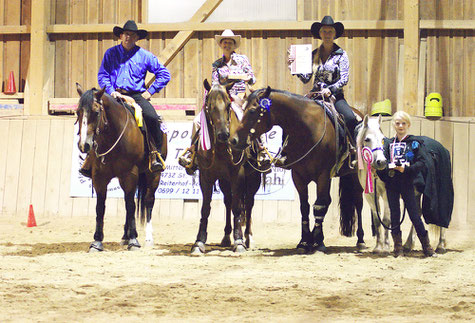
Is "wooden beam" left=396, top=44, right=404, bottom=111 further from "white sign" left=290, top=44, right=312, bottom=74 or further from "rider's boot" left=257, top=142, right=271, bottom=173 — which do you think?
"rider's boot" left=257, top=142, right=271, bottom=173

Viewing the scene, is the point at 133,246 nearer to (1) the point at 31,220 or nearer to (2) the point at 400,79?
(1) the point at 31,220

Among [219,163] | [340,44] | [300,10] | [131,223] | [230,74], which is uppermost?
[300,10]

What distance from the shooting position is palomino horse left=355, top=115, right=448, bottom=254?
773 cm

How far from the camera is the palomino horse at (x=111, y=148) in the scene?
8.01 m

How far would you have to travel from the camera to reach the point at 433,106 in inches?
508

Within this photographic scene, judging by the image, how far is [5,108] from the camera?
14516mm

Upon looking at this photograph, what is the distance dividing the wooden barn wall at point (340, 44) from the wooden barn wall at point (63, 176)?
3.80 feet

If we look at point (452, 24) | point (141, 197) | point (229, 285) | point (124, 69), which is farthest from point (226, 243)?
point (452, 24)

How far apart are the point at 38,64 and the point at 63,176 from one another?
2.63 metres

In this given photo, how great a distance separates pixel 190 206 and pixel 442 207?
5.51 metres

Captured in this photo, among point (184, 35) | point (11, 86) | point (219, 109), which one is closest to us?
point (219, 109)

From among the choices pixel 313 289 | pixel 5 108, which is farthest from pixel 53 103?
pixel 313 289

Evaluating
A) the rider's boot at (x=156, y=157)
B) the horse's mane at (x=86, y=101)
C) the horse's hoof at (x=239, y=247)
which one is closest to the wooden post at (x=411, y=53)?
the rider's boot at (x=156, y=157)

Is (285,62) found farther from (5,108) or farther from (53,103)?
(5,108)
